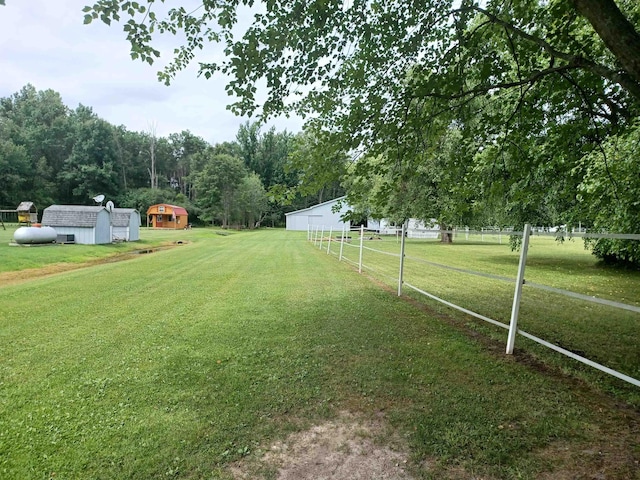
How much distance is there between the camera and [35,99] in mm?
60812

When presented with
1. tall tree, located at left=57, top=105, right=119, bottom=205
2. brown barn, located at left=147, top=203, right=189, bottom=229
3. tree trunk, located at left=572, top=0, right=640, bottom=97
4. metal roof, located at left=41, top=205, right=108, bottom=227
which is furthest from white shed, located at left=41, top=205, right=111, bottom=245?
tall tree, located at left=57, top=105, right=119, bottom=205

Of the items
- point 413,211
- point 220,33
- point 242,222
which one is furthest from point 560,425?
point 242,222

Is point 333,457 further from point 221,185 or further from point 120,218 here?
A: point 221,185

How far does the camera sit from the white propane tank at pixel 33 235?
51.8ft

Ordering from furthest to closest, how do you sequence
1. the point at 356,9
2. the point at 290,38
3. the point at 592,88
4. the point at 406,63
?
the point at 406,63
the point at 592,88
the point at 356,9
the point at 290,38

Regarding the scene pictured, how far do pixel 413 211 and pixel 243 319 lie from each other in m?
20.3

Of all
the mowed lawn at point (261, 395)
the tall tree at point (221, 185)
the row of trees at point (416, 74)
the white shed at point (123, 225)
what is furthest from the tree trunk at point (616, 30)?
the tall tree at point (221, 185)

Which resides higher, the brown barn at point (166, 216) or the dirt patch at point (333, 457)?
the brown barn at point (166, 216)

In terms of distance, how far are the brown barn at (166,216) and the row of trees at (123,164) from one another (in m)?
3.22

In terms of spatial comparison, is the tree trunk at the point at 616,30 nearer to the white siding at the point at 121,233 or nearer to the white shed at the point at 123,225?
the white shed at the point at 123,225

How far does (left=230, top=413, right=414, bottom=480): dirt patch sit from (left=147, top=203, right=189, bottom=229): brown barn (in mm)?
46413

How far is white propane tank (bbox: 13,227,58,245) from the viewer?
15.8 m

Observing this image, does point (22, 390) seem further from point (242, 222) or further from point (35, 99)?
point (35, 99)

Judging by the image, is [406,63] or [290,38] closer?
[290,38]
